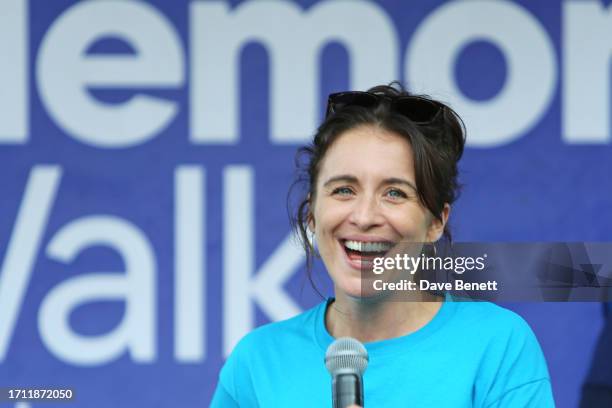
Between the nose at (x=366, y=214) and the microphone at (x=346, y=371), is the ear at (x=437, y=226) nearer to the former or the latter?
the nose at (x=366, y=214)

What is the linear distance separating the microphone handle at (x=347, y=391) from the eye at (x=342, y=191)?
22.7 inches

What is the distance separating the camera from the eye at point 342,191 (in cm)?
231

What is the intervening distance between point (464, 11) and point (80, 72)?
128 centimetres

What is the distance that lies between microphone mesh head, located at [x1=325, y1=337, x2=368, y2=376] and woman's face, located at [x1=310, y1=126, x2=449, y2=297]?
33cm

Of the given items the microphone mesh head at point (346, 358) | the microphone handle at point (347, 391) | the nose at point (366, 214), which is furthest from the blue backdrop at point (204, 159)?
the microphone handle at point (347, 391)

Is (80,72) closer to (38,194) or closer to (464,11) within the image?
(38,194)

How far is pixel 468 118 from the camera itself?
371 centimetres

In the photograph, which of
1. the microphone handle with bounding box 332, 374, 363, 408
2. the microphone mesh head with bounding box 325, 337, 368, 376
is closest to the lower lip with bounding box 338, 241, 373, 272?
the microphone mesh head with bounding box 325, 337, 368, 376

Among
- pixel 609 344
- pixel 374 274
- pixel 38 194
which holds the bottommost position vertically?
pixel 609 344

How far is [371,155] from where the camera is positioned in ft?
7.55

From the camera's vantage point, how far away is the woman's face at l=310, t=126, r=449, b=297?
7.34 feet

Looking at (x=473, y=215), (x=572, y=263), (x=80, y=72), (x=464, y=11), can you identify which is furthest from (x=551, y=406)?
(x=80, y=72)

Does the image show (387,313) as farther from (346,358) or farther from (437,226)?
(346,358)

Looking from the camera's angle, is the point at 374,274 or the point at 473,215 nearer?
the point at 374,274
